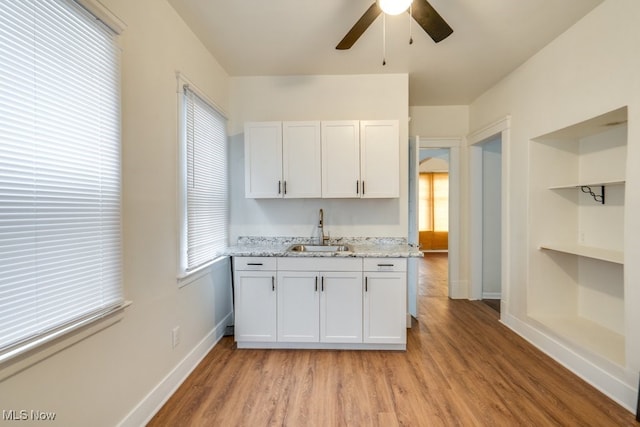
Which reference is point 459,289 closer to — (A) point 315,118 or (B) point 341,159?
(B) point 341,159

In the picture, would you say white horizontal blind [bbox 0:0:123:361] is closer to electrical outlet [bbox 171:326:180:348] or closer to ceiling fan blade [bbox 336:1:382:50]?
electrical outlet [bbox 171:326:180:348]

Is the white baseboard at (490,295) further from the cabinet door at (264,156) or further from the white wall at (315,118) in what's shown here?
the cabinet door at (264,156)

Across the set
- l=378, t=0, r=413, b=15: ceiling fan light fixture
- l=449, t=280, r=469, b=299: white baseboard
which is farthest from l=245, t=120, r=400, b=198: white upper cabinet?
l=449, t=280, r=469, b=299: white baseboard

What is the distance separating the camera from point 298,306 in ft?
8.19

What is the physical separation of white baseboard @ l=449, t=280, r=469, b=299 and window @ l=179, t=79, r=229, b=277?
A: 10.6 ft

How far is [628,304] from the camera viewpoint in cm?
178

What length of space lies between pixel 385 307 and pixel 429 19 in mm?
2202

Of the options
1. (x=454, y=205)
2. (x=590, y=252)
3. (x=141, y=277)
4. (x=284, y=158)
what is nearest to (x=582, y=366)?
(x=590, y=252)

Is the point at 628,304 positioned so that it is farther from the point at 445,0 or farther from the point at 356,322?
the point at 445,0

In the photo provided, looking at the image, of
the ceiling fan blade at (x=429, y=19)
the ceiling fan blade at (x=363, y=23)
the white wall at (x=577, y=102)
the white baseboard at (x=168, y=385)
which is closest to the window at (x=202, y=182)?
the white baseboard at (x=168, y=385)

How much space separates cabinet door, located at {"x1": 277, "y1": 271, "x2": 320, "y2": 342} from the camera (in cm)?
249

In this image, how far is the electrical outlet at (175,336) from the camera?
196 centimetres

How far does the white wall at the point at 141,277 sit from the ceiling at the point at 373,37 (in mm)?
427

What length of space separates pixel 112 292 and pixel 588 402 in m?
3.07
